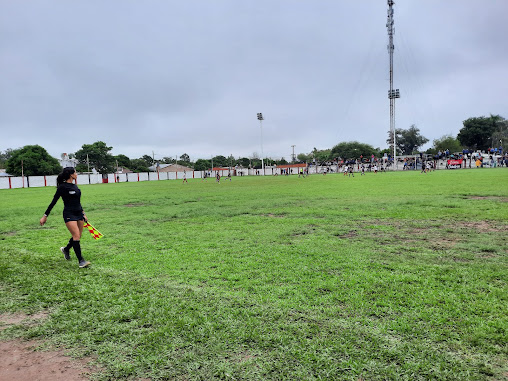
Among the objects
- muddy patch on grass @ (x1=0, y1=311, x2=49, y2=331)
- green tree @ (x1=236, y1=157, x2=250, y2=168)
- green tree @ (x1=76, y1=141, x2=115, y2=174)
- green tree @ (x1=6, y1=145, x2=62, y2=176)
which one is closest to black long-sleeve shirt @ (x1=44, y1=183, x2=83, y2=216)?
muddy patch on grass @ (x1=0, y1=311, x2=49, y2=331)

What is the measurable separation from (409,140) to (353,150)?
815 inches

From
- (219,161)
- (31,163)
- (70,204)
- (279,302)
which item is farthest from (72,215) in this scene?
(219,161)

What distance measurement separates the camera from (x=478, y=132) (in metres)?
76.4

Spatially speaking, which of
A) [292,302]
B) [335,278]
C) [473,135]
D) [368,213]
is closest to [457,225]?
[368,213]

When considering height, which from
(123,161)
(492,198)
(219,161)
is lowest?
(492,198)

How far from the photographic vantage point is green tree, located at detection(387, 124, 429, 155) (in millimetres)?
102625

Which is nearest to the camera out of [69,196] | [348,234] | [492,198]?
[69,196]

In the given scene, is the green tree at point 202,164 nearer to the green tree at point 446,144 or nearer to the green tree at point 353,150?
the green tree at point 353,150

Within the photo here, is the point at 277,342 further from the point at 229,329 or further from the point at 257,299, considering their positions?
the point at 257,299

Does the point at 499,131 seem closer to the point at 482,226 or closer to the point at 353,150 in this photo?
the point at 353,150

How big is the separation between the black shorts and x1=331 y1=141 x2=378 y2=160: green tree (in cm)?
9721

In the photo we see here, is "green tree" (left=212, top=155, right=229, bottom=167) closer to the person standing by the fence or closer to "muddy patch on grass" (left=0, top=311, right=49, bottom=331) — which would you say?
the person standing by the fence

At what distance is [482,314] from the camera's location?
11.2 ft

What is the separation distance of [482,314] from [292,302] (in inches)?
83.0
